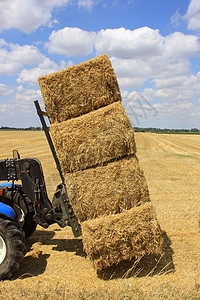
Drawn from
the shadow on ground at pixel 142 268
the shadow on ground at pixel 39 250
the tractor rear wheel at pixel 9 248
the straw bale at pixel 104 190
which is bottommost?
the shadow on ground at pixel 142 268

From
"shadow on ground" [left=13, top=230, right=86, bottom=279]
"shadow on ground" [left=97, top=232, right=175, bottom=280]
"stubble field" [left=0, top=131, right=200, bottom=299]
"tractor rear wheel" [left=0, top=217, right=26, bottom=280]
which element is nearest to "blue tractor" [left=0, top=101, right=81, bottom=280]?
"tractor rear wheel" [left=0, top=217, right=26, bottom=280]

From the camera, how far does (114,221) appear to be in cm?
385

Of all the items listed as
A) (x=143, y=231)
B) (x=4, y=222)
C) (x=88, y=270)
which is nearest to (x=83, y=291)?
(x=88, y=270)

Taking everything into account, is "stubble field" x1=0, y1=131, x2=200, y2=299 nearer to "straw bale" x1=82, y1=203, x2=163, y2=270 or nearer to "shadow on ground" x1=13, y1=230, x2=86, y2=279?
"shadow on ground" x1=13, y1=230, x2=86, y2=279

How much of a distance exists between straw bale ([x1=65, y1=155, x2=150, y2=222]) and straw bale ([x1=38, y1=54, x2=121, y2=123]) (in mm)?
977

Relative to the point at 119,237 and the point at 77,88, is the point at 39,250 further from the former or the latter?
the point at 77,88

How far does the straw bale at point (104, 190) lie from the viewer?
3998 millimetres

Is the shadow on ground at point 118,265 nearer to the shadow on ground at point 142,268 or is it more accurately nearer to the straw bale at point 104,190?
the shadow on ground at point 142,268

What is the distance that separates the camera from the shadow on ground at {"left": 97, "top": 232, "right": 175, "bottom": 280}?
13.1 ft

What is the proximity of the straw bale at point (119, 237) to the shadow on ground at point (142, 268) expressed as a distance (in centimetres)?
22

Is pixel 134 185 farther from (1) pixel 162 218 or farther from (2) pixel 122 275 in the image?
(1) pixel 162 218

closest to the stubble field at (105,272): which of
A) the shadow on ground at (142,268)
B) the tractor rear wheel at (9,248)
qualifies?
the shadow on ground at (142,268)

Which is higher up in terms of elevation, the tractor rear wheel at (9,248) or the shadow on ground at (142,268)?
the tractor rear wheel at (9,248)

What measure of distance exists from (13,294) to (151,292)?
184 centimetres
